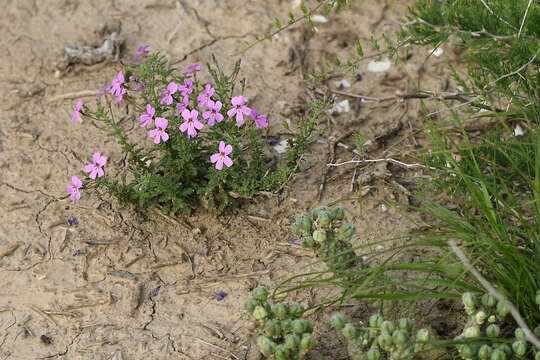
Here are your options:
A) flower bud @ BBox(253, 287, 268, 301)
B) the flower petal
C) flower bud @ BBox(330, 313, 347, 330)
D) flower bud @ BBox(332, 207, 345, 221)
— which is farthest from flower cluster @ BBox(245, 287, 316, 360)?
the flower petal

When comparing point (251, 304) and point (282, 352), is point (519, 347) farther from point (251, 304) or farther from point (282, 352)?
point (251, 304)

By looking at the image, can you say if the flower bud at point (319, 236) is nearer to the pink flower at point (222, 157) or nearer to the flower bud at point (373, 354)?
the flower bud at point (373, 354)

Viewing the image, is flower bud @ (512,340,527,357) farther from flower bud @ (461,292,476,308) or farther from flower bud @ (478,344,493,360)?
flower bud @ (461,292,476,308)

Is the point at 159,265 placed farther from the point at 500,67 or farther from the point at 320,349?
the point at 500,67

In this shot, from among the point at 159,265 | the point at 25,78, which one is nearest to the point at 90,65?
the point at 25,78

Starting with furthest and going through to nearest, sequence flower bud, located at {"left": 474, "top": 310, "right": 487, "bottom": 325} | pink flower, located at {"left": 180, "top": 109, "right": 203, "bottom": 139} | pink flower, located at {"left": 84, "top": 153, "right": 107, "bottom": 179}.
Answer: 1. pink flower, located at {"left": 84, "top": 153, "right": 107, "bottom": 179}
2. pink flower, located at {"left": 180, "top": 109, "right": 203, "bottom": 139}
3. flower bud, located at {"left": 474, "top": 310, "right": 487, "bottom": 325}
